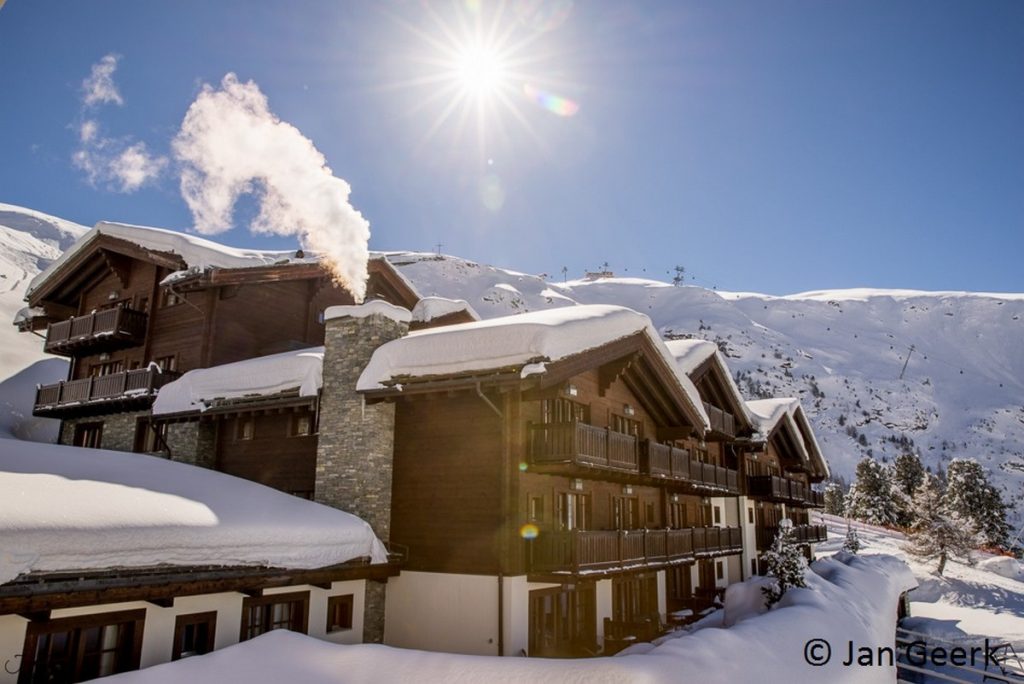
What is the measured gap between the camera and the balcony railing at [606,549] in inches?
622

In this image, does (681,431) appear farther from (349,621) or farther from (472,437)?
(349,621)

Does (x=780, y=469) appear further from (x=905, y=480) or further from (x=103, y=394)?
(x=103, y=394)

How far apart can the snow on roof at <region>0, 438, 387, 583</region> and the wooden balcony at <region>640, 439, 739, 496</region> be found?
8.24 metres

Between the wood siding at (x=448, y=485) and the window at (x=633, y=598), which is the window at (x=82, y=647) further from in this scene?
the window at (x=633, y=598)

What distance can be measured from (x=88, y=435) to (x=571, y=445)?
21097mm

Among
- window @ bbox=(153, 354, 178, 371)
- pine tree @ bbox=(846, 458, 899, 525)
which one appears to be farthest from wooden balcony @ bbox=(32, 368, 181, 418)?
pine tree @ bbox=(846, 458, 899, 525)

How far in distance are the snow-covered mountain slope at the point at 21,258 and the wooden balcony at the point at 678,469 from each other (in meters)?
42.5

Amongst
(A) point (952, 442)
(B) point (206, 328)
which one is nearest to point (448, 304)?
(B) point (206, 328)

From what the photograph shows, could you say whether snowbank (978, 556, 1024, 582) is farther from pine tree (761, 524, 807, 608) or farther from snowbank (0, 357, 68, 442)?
snowbank (0, 357, 68, 442)

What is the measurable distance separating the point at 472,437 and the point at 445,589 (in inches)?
144

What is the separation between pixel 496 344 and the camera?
629 inches

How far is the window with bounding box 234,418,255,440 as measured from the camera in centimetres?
2078

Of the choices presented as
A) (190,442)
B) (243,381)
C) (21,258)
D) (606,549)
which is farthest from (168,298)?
(21,258)

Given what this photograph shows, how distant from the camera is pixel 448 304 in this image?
1021 inches
